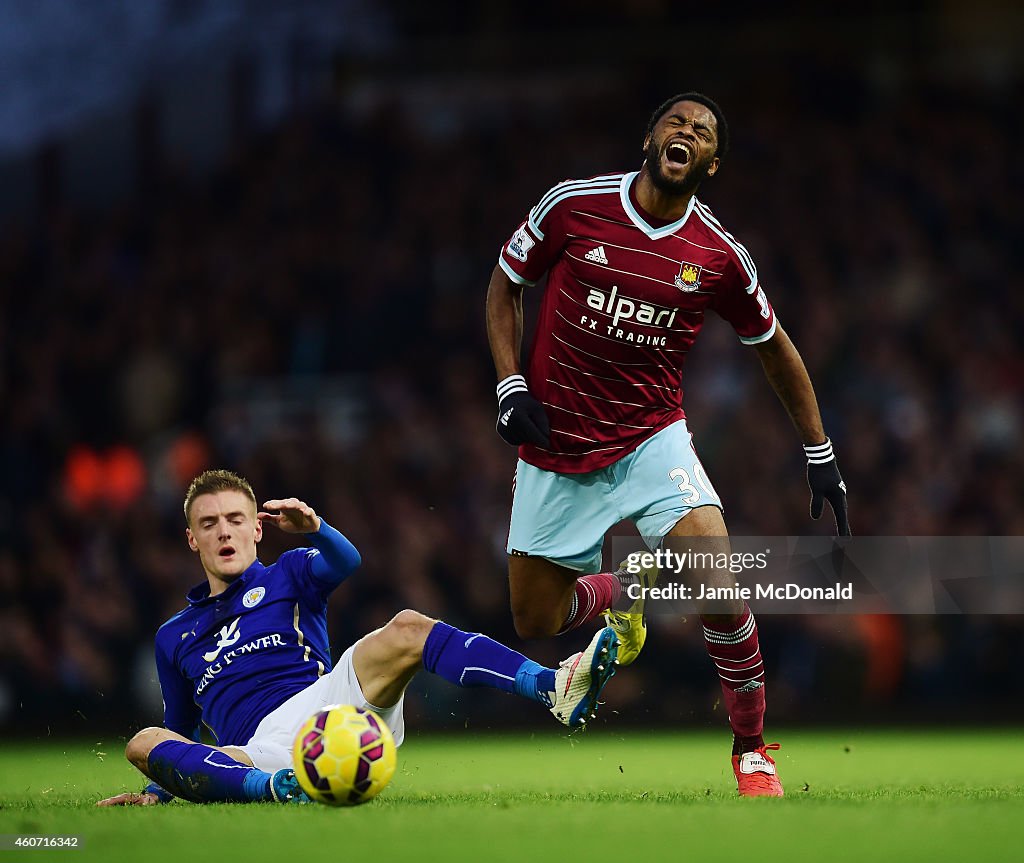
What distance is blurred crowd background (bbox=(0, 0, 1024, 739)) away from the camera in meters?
11.4

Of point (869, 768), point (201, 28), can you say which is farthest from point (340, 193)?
point (869, 768)

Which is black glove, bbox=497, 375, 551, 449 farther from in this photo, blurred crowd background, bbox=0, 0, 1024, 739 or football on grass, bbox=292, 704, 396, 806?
blurred crowd background, bbox=0, 0, 1024, 739

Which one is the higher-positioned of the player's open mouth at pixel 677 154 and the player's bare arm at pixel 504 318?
the player's open mouth at pixel 677 154

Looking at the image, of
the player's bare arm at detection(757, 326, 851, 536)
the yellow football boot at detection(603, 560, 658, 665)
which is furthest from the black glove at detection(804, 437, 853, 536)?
the yellow football boot at detection(603, 560, 658, 665)

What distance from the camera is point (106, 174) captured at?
714 inches

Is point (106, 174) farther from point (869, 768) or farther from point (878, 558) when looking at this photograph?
point (869, 768)

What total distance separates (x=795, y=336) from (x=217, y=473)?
26.7ft

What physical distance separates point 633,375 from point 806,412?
2.39 ft

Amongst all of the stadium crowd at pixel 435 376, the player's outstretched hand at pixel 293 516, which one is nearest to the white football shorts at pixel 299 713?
the player's outstretched hand at pixel 293 516

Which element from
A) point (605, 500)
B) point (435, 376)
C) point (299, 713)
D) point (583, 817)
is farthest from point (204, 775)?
point (435, 376)

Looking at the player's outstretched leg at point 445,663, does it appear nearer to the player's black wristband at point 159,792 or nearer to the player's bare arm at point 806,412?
the player's black wristband at point 159,792

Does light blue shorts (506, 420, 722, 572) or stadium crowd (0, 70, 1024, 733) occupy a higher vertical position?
stadium crowd (0, 70, 1024, 733)

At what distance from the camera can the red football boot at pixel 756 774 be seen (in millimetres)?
5652

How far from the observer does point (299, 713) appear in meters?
5.41
